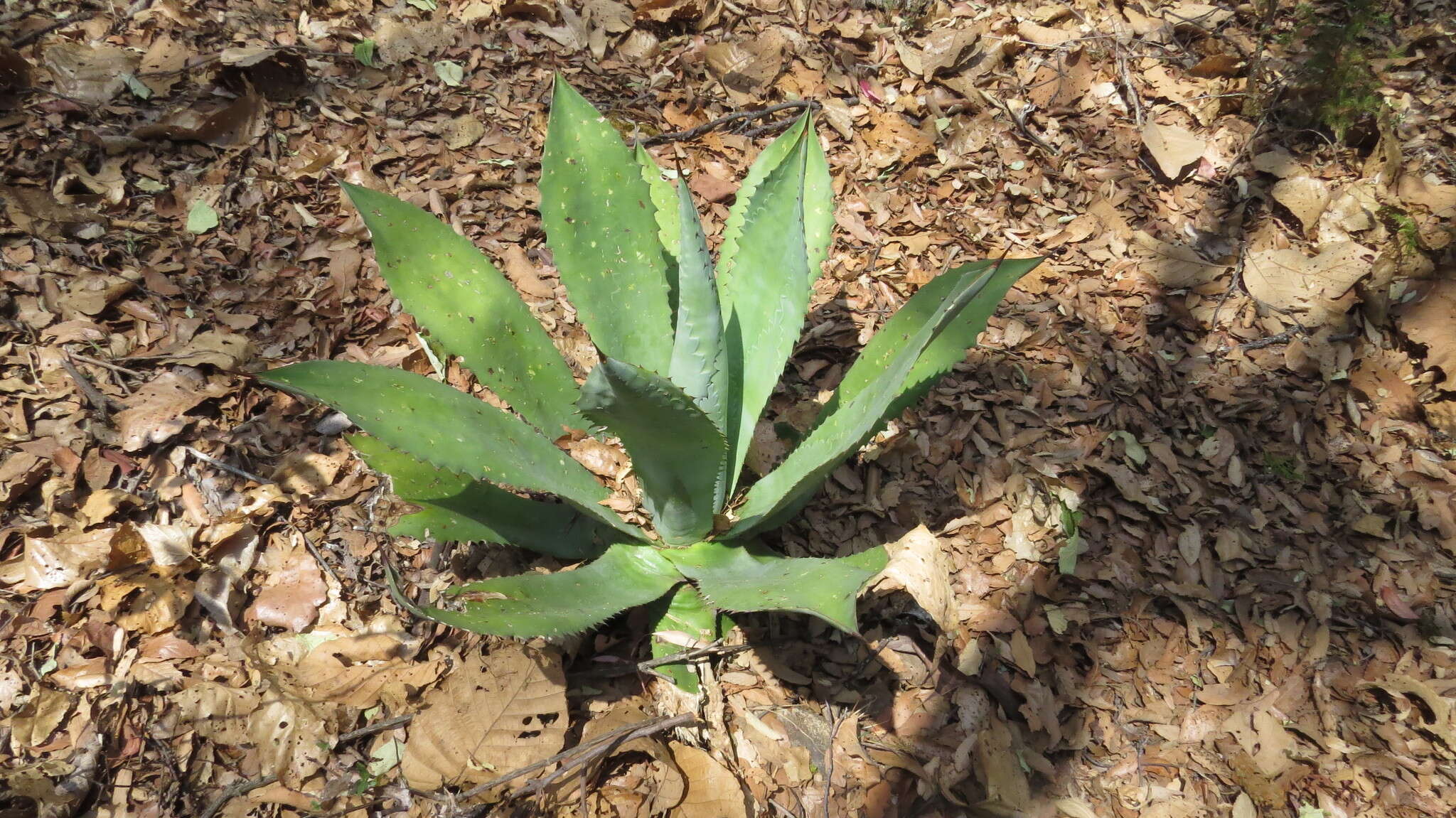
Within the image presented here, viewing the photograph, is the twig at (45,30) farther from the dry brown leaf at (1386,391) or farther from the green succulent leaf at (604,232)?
the dry brown leaf at (1386,391)

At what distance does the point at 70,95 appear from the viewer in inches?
100

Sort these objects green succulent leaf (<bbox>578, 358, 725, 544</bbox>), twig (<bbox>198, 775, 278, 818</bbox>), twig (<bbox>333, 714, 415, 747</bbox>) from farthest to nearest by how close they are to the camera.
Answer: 1. twig (<bbox>333, 714, 415, 747</bbox>)
2. twig (<bbox>198, 775, 278, 818</bbox>)
3. green succulent leaf (<bbox>578, 358, 725, 544</bbox>)

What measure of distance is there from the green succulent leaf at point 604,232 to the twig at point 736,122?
1.15 metres

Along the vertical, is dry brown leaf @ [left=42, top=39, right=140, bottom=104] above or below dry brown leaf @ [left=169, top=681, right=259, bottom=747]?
above

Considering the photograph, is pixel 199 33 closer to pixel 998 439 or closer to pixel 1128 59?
pixel 998 439

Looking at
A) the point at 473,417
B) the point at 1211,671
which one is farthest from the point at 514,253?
the point at 1211,671

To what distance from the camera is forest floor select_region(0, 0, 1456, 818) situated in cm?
179

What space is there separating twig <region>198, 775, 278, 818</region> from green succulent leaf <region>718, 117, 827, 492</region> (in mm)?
1111

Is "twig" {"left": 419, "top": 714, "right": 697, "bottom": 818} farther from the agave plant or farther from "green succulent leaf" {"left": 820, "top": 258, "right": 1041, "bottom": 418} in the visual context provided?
"green succulent leaf" {"left": 820, "top": 258, "right": 1041, "bottom": 418}

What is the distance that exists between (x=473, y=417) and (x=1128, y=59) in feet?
10.0

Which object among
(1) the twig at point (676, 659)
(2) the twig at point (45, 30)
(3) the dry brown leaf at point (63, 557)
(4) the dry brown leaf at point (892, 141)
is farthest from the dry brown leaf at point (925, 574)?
(2) the twig at point (45, 30)

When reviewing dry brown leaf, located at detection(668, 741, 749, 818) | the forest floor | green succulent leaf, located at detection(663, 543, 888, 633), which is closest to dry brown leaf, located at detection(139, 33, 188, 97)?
the forest floor

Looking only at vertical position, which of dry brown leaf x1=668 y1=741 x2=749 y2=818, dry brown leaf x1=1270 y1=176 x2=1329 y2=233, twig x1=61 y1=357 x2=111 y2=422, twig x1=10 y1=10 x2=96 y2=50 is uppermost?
twig x1=10 y1=10 x2=96 y2=50

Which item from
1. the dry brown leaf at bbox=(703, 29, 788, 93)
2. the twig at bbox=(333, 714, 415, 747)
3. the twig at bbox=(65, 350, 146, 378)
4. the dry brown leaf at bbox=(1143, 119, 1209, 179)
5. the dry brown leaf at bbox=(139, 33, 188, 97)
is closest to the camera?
the twig at bbox=(333, 714, 415, 747)
